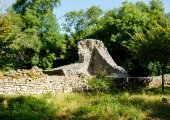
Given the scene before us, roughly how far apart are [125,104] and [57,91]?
544cm

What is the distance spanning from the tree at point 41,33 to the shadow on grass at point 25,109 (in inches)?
825

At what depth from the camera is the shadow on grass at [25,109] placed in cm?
1324

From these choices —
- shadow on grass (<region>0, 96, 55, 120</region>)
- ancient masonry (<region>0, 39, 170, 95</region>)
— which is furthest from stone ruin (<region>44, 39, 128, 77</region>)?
shadow on grass (<region>0, 96, 55, 120</region>)

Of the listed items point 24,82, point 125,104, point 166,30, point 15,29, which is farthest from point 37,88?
point 15,29

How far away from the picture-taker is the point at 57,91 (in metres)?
20.6

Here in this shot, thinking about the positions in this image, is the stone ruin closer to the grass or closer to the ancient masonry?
the ancient masonry

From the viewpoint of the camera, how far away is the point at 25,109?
14.6 meters

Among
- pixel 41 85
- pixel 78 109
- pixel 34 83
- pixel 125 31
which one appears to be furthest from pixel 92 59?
pixel 78 109

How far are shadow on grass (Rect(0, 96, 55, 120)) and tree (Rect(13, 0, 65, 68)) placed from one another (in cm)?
2096

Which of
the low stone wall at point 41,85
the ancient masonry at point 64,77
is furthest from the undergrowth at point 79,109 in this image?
the ancient masonry at point 64,77

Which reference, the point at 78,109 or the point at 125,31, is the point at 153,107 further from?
the point at 125,31

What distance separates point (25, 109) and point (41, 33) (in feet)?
84.6

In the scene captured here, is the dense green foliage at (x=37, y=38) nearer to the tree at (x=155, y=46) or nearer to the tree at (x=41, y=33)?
the tree at (x=41, y=33)

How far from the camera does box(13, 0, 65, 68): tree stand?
37.9 m
